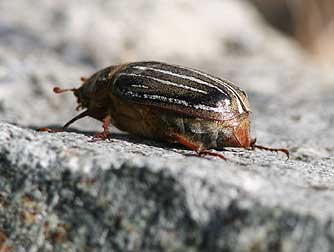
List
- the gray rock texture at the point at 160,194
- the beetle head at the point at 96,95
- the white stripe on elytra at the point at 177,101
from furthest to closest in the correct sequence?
the beetle head at the point at 96,95
the white stripe on elytra at the point at 177,101
the gray rock texture at the point at 160,194

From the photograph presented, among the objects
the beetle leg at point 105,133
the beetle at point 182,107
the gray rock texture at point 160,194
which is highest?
the beetle at point 182,107

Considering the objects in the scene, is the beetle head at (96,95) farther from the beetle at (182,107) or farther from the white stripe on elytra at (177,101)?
the white stripe on elytra at (177,101)

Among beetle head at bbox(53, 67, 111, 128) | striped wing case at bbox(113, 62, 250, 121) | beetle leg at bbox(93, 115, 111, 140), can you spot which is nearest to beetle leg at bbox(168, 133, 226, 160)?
striped wing case at bbox(113, 62, 250, 121)

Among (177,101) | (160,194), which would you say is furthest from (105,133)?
(160,194)

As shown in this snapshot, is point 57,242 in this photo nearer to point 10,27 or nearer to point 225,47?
point 10,27

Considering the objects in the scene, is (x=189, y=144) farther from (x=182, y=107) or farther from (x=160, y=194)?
(x=160, y=194)

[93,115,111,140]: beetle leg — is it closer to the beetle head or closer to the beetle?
the beetle

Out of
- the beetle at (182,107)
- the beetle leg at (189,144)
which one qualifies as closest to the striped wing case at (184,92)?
the beetle at (182,107)

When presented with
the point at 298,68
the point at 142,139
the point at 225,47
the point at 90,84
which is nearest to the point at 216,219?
the point at 142,139

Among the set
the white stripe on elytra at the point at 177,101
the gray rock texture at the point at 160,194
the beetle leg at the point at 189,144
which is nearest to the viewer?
the gray rock texture at the point at 160,194
